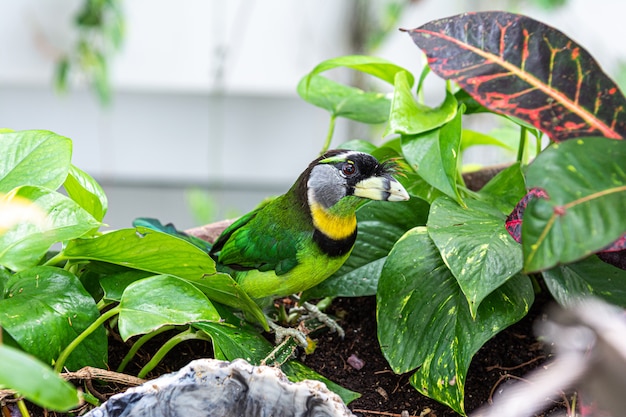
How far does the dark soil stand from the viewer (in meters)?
0.93

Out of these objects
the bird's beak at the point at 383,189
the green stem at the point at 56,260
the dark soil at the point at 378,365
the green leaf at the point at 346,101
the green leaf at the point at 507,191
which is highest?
the green leaf at the point at 346,101

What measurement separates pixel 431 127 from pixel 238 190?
89.0 inches

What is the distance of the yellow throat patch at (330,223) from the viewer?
98 cm

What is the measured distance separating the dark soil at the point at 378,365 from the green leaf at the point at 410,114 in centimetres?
32

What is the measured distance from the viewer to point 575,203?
2.12 ft

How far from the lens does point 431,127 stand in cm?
102

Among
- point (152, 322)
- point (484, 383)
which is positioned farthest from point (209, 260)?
point (484, 383)

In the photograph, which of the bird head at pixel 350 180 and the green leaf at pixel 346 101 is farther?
the green leaf at pixel 346 101

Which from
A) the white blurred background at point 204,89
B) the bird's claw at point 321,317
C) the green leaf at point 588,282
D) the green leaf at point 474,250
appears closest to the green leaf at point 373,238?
the bird's claw at point 321,317

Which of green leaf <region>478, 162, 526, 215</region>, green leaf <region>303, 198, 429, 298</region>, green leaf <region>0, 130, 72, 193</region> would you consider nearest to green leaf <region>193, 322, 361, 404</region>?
green leaf <region>303, 198, 429, 298</region>

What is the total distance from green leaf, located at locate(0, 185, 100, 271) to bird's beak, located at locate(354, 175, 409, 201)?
362 mm

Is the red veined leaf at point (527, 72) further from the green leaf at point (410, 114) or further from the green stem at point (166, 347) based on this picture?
the green stem at point (166, 347)

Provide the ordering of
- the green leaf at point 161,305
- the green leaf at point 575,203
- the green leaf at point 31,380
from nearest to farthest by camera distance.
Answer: the green leaf at point 31,380, the green leaf at point 575,203, the green leaf at point 161,305

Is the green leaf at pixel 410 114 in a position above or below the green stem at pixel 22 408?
above
